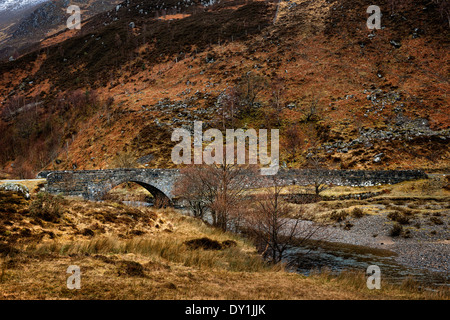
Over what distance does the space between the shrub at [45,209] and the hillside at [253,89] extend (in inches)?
1560

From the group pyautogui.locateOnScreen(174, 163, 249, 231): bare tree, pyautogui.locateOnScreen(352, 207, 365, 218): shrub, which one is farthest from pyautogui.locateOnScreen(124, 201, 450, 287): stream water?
pyautogui.locateOnScreen(352, 207, 365, 218): shrub

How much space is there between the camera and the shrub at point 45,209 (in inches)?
452

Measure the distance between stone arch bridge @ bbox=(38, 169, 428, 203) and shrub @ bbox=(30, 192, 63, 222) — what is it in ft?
44.2

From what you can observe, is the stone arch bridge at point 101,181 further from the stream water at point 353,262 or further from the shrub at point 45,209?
the stream water at point 353,262

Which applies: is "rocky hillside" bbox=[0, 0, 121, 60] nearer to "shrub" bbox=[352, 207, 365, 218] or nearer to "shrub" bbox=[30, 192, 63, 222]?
"shrub" bbox=[30, 192, 63, 222]

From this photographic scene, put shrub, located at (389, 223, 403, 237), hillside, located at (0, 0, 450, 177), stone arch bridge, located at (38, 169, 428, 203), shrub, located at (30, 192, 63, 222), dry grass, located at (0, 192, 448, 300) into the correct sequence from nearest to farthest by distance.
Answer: dry grass, located at (0, 192, 448, 300) < shrub, located at (30, 192, 63, 222) < shrub, located at (389, 223, 403, 237) < stone arch bridge, located at (38, 169, 428, 203) < hillside, located at (0, 0, 450, 177)

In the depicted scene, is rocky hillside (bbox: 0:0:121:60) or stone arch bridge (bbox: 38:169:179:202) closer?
stone arch bridge (bbox: 38:169:179:202)

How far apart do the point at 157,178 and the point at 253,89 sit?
1500 inches

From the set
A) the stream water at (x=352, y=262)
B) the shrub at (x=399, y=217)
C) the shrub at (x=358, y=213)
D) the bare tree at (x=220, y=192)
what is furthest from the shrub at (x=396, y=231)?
the bare tree at (x=220, y=192)

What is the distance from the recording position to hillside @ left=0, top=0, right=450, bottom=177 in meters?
51.1

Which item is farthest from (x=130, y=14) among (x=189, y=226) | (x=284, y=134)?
(x=189, y=226)

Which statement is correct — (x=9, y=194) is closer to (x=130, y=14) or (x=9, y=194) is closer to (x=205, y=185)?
(x=205, y=185)

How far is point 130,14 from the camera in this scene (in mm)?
113375

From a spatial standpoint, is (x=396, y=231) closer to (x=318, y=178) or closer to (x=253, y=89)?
(x=318, y=178)
